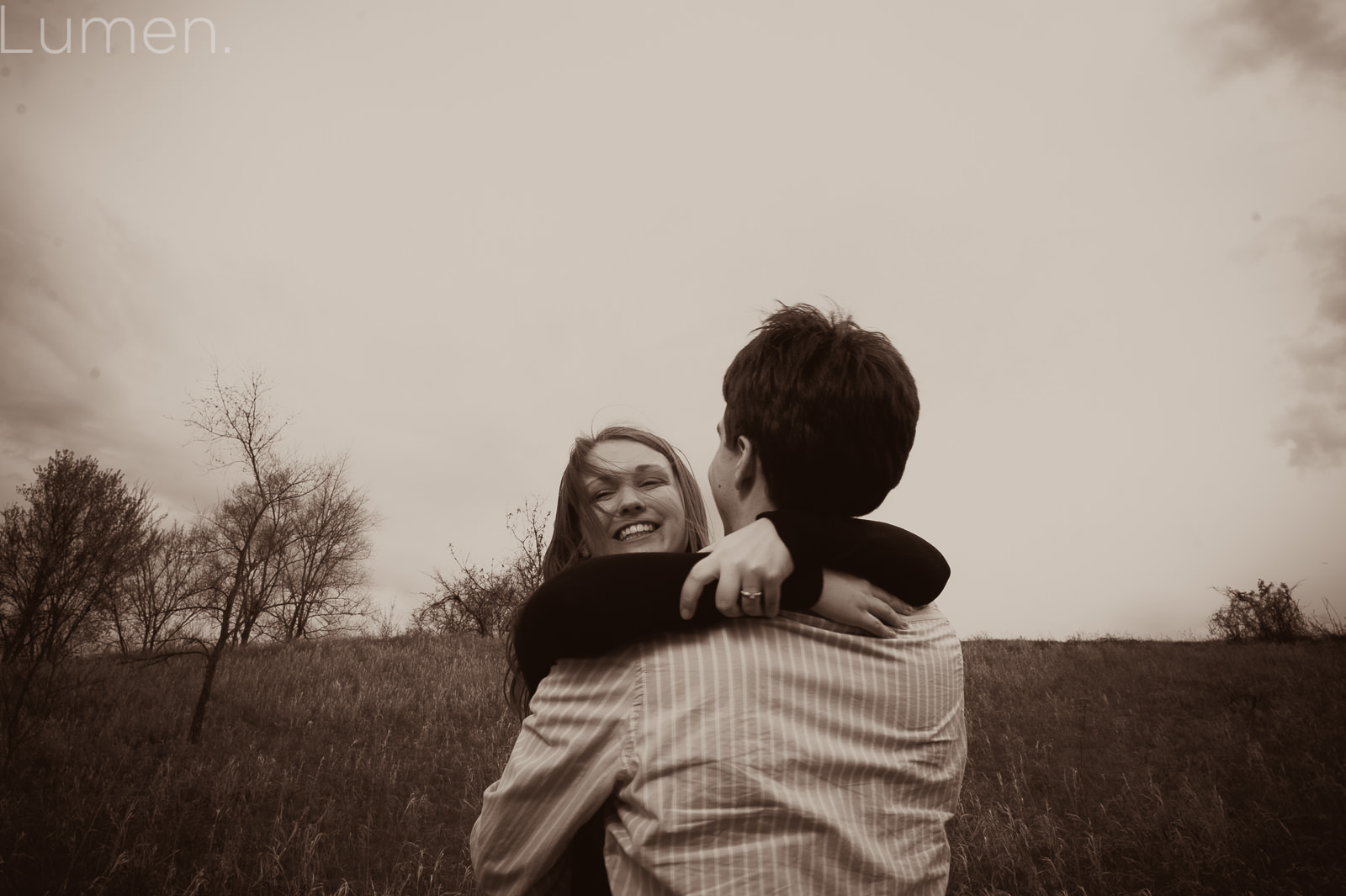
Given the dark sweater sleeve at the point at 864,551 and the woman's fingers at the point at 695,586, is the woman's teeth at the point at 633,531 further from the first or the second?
the woman's fingers at the point at 695,586

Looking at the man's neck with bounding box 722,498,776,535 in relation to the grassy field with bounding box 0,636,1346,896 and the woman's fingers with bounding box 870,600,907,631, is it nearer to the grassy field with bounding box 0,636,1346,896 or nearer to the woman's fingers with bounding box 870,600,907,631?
the woman's fingers with bounding box 870,600,907,631

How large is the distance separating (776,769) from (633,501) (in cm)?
177

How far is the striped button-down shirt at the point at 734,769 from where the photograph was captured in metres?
1.12

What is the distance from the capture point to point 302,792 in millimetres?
6293

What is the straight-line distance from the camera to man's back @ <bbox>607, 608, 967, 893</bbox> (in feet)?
3.64

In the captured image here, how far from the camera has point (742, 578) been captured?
3.87 feet

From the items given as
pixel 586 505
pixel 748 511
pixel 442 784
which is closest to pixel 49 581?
pixel 442 784

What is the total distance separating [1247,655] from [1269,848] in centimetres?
1126

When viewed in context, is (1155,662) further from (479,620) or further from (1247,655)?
(479,620)

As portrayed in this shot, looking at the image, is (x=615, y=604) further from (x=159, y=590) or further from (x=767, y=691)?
(x=159, y=590)

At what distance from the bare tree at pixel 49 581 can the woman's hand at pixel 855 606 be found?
24.5 feet

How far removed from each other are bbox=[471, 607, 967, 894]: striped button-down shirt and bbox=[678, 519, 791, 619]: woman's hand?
0.25 feet

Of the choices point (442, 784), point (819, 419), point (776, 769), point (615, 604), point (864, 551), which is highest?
point (819, 419)

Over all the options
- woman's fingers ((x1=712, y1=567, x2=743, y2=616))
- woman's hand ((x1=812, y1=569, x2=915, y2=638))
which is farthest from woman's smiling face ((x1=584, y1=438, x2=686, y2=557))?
woman's fingers ((x1=712, y1=567, x2=743, y2=616))
